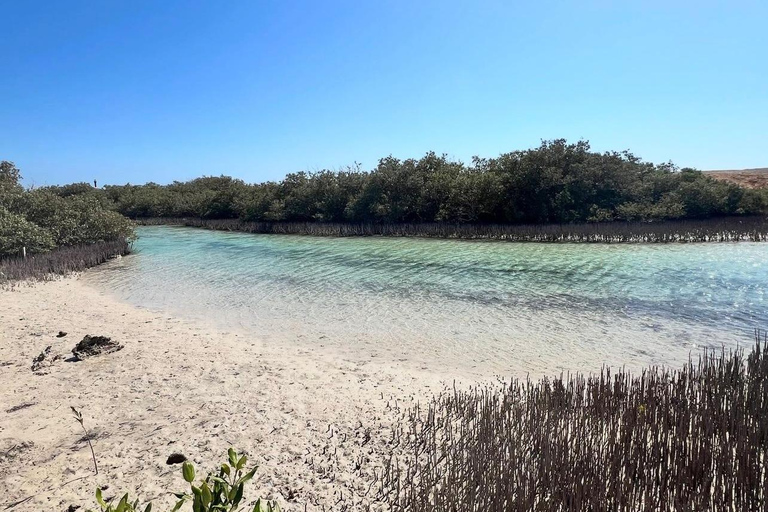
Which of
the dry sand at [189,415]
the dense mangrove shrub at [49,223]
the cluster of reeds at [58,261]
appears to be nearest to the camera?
the dry sand at [189,415]

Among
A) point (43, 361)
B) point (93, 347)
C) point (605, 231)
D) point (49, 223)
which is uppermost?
point (49, 223)

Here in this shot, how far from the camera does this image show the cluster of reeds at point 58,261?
12859 millimetres

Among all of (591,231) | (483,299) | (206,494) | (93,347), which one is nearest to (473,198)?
(591,231)

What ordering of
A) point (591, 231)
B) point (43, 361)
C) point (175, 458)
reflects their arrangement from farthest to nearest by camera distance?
point (591, 231) < point (43, 361) < point (175, 458)

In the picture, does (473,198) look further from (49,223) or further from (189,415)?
(189,415)

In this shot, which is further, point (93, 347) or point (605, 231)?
point (605, 231)

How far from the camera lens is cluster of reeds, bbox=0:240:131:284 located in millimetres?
12859

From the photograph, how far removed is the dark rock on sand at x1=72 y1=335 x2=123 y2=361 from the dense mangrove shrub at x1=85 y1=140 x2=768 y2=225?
2135cm

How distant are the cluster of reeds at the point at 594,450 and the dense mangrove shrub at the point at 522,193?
2048 centimetres

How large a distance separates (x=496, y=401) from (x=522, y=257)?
13229mm

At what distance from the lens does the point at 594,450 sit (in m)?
3.44

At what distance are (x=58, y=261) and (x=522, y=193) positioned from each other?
21859 mm

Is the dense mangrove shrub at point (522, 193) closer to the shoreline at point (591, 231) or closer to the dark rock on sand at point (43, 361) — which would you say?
the shoreline at point (591, 231)

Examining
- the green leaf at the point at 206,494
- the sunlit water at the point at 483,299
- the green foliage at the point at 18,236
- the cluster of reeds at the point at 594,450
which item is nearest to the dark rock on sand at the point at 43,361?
the sunlit water at the point at 483,299
